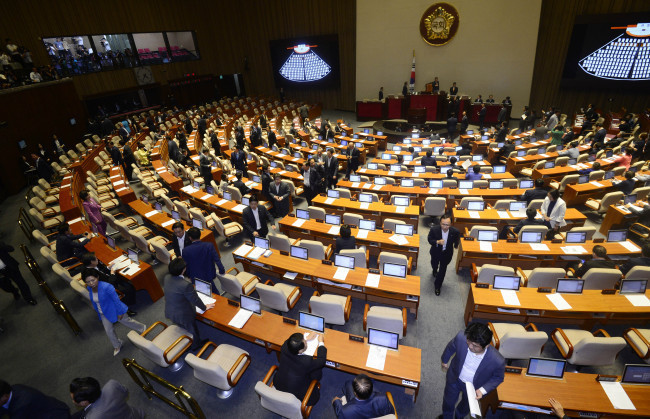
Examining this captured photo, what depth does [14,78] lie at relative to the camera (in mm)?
13828

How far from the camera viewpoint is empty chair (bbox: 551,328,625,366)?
3.83 meters

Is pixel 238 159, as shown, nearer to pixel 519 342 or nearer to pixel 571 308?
pixel 519 342

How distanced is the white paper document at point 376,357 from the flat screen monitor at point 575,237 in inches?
187

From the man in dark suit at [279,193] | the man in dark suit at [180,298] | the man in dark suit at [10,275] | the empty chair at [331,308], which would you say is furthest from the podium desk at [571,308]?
the man in dark suit at [10,275]

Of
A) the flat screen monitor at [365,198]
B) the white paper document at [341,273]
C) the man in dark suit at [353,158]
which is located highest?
the man in dark suit at [353,158]

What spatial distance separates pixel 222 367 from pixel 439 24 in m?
20.9

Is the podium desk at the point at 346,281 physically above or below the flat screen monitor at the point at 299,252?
below

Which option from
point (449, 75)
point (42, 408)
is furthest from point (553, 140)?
point (42, 408)

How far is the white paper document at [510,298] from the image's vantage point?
187 inches

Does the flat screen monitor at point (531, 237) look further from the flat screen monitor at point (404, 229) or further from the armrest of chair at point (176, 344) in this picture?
the armrest of chair at point (176, 344)

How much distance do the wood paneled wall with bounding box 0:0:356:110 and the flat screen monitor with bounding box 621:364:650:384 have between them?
872 inches

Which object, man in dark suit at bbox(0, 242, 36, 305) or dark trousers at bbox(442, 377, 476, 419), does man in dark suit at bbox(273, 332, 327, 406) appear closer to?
dark trousers at bbox(442, 377, 476, 419)

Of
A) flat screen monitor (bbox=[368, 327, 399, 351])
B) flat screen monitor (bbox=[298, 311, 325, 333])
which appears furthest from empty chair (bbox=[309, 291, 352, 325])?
flat screen monitor (bbox=[368, 327, 399, 351])

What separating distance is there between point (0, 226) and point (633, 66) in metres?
26.9
